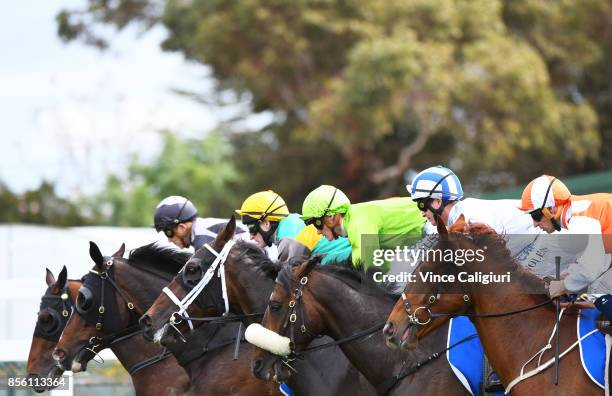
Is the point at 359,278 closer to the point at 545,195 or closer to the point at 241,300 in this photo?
the point at 241,300

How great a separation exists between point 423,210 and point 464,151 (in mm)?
17972

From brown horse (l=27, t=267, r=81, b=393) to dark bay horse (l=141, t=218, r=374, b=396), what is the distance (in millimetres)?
1300

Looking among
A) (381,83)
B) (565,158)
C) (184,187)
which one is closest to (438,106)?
(381,83)

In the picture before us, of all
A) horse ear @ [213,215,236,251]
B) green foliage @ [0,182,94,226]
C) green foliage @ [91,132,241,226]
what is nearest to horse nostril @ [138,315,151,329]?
Answer: horse ear @ [213,215,236,251]

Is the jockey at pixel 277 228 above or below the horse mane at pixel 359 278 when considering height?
above

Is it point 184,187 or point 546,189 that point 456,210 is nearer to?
point 546,189

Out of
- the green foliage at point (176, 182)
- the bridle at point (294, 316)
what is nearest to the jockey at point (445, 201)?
the bridle at point (294, 316)

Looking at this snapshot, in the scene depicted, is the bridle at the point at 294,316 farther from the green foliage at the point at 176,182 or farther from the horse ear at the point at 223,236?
the green foliage at the point at 176,182

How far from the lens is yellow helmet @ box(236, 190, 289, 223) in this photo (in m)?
7.23

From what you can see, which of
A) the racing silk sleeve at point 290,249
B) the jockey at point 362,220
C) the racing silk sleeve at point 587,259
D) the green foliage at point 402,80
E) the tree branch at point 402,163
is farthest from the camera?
the tree branch at point 402,163

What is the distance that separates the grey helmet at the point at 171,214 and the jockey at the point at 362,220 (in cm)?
135

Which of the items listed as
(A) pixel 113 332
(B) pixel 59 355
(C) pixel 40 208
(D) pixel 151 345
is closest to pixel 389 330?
(D) pixel 151 345

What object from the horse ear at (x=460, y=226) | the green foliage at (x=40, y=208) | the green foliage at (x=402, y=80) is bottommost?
the horse ear at (x=460, y=226)

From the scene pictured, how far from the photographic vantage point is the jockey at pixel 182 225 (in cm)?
773
